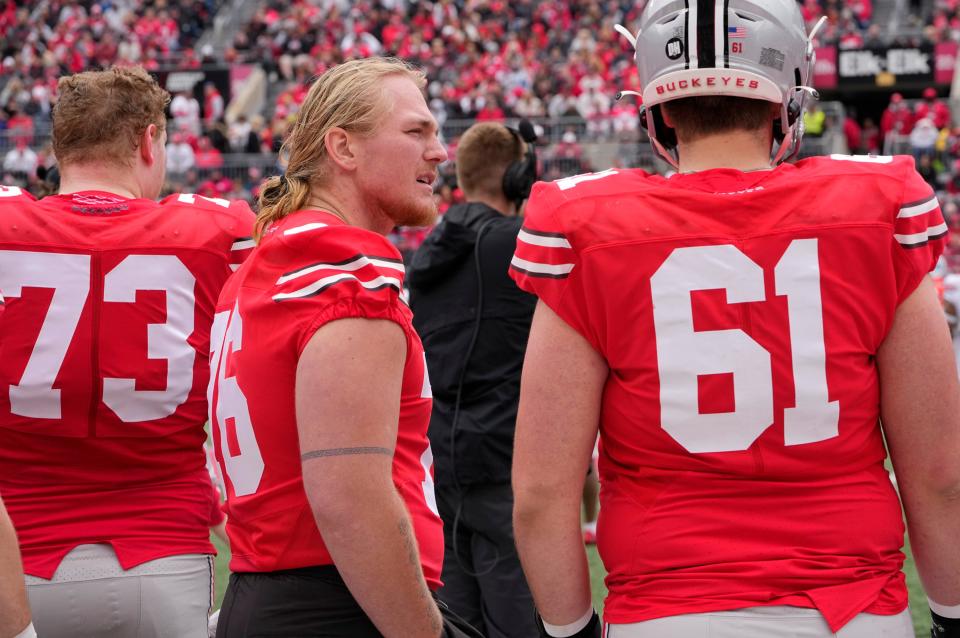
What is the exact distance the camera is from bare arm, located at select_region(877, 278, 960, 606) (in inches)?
77.5

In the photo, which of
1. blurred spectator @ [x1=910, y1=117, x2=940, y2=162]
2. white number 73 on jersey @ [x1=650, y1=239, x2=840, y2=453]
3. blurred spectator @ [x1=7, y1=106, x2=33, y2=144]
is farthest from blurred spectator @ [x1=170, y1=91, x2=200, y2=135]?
white number 73 on jersey @ [x1=650, y1=239, x2=840, y2=453]

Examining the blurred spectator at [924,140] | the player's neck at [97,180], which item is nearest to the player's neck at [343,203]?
the player's neck at [97,180]

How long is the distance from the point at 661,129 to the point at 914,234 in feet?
1.57

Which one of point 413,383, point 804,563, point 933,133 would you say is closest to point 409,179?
point 413,383

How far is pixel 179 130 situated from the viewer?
2194 cm

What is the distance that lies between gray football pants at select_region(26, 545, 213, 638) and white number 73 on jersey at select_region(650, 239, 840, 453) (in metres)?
1.32

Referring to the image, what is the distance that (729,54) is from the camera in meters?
2.02

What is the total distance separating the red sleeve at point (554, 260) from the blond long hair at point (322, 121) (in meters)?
0.41

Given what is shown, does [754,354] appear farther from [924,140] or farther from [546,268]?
[924,140]

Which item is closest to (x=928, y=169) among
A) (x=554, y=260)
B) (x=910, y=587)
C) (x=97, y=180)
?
(x=910, y=587)

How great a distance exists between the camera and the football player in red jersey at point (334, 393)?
75.4 inches

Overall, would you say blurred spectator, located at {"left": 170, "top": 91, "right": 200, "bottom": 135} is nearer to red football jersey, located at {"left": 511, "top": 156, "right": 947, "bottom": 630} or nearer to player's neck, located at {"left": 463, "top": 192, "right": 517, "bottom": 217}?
player's neck, located at {"left": 463, "top": 192, "right": 517, "bottom": 217}

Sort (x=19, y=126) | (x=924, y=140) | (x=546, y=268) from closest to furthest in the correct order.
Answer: (x=546, y=268)
(x=924, y=140)
(x=19, y=126)

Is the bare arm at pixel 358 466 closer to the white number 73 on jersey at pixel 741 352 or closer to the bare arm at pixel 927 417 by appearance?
the white number 73 on jersey at pixel 741 352
